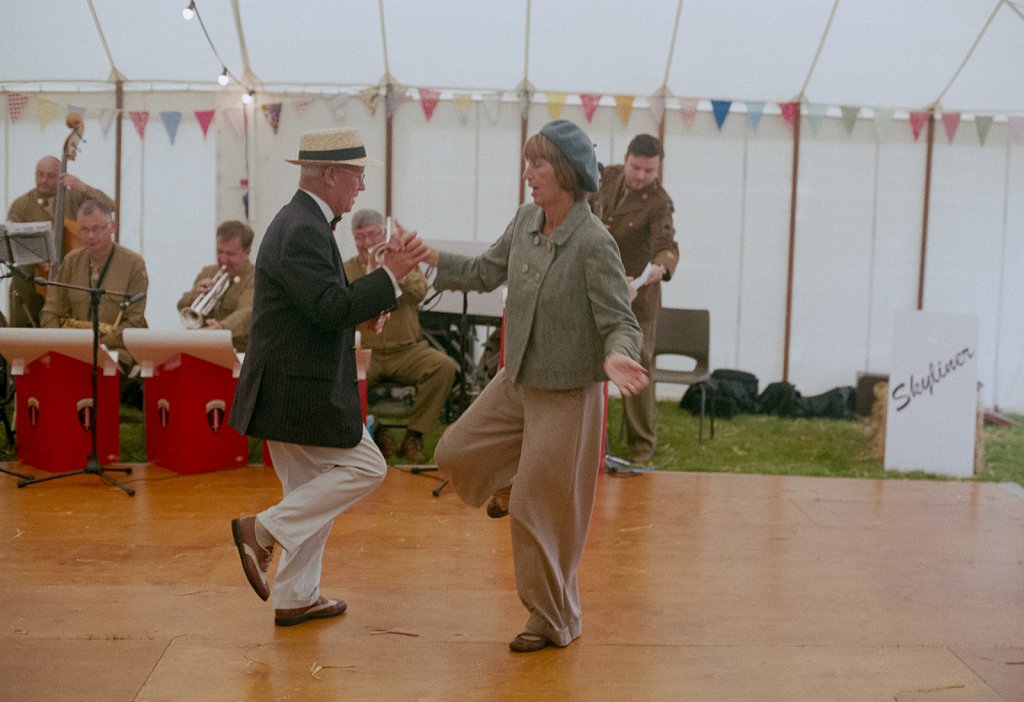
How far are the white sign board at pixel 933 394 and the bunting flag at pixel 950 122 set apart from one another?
9.60ft

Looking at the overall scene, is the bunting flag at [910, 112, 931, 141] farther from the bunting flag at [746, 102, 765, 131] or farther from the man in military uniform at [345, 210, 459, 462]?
the man in military uniform at [345, 210, 459, 462]

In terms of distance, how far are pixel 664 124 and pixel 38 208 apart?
4.85 metres

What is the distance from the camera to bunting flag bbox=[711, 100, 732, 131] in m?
8.54

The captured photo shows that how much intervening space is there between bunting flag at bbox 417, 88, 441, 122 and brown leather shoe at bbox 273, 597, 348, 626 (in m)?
5.66

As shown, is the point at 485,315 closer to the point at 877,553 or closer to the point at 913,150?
the point at 877,553

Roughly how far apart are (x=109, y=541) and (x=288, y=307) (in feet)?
6.06

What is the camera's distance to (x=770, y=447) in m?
7.08

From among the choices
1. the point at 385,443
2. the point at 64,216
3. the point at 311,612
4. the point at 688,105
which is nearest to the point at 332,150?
the point at 311,612

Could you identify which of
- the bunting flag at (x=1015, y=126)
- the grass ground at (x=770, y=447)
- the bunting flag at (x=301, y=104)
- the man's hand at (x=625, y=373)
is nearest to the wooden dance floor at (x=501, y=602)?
the grass ground at (x=770, y=447)

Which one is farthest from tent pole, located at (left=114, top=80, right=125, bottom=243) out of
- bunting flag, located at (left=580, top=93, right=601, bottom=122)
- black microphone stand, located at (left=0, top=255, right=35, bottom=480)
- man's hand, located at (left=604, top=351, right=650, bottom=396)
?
man's hand, located at (left=604, top=351, right=650, bottom=396)

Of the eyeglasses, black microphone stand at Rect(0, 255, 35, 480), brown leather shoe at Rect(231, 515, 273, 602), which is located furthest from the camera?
the eyeglasses

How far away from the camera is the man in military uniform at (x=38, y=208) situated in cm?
675

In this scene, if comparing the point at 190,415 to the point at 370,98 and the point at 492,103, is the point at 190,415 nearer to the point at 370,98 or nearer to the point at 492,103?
the point at 370,98

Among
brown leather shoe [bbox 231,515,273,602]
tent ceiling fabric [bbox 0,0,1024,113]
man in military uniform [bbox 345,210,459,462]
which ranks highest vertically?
tent ceiling fabric [bbox 0,0,1024,113]
